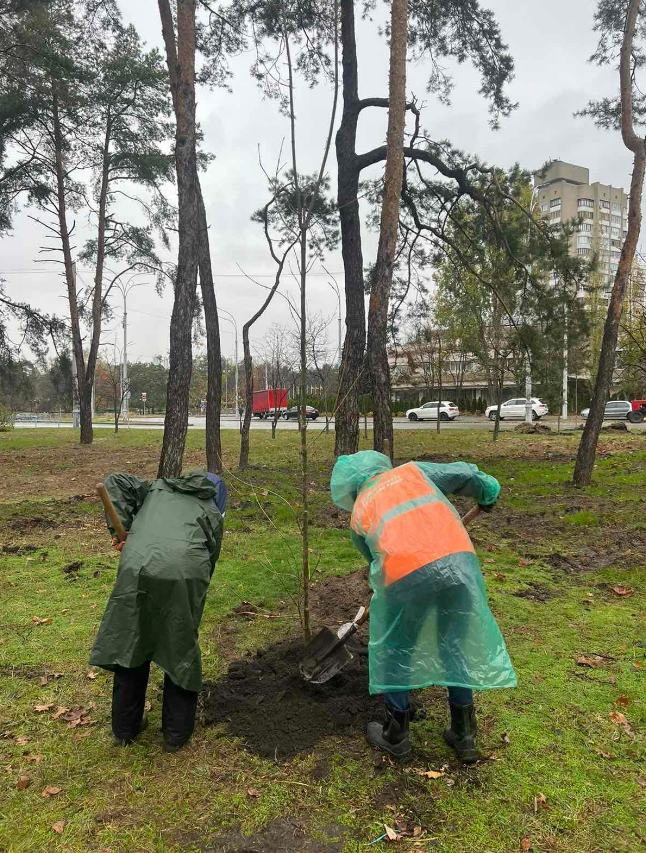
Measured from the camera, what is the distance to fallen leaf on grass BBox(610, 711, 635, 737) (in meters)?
2.67

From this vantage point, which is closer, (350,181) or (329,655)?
(329,655)

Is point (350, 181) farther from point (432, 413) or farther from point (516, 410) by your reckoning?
point (432, 413)

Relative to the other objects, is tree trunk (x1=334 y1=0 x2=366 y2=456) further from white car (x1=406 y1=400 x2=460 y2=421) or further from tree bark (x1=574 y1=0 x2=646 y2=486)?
white car (x1=406 y1=400 x2=460 y2=421)

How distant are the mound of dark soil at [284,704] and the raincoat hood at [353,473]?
3.53 feet

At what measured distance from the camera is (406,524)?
230 centimetres

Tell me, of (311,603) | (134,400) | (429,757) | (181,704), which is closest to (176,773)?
→ (181,704)

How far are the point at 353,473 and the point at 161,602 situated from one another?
3.38 feet

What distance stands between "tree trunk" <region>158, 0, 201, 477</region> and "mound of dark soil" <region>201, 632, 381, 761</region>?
4326 millimetres

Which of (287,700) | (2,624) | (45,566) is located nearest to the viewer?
(287,700)

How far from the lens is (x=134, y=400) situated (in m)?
67.5

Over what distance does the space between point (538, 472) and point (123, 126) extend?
1525cm

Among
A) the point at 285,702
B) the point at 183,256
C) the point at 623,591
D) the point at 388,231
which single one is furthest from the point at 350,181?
the point at 285,702

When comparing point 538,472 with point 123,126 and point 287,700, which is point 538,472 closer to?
point 287,700

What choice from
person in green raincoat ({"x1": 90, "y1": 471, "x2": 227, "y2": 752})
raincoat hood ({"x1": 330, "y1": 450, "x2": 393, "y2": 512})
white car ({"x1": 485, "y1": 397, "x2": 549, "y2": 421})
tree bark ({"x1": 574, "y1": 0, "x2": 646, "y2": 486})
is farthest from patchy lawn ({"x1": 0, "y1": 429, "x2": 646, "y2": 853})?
white car ({"x1": 485, "y1": 397, "x2": 549, "y2": 421})
